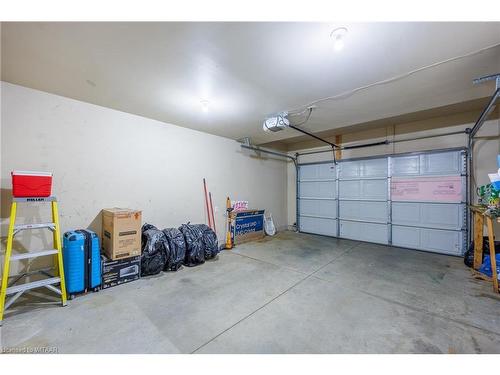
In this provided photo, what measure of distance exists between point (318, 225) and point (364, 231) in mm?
1247

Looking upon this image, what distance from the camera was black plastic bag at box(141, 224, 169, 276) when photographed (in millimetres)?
3051

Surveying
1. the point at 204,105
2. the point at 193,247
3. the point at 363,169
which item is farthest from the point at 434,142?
the point at 193,247

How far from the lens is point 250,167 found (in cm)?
570

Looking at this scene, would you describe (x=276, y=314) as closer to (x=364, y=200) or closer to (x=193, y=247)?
(x=193, y=247)

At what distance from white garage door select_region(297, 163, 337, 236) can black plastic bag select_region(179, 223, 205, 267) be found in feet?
12.3

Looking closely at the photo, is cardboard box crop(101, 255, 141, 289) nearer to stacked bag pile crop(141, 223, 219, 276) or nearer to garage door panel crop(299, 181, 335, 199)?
stacked bag pile crop(141, 223, 219, 276)

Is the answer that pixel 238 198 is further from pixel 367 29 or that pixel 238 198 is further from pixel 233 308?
pixel 367 29

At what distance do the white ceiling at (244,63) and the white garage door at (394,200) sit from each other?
77.9 inches

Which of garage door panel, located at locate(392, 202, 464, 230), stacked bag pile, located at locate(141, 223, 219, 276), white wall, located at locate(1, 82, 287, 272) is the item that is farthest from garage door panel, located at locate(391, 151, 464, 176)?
stacked bag pile, located at locate(141, 223, 219, 276)

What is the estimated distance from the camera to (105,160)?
3.20 m

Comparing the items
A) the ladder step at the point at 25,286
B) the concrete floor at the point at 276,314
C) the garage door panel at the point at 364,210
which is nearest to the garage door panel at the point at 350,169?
the garage door panel at the point at 364,210

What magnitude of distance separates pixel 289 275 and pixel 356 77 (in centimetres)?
281
